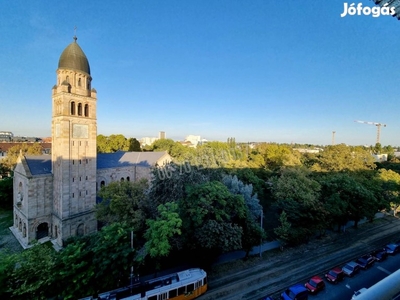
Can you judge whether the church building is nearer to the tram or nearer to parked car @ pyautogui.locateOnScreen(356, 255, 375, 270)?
the tram

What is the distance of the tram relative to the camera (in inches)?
610

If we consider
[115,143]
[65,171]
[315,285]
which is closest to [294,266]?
[315,285]

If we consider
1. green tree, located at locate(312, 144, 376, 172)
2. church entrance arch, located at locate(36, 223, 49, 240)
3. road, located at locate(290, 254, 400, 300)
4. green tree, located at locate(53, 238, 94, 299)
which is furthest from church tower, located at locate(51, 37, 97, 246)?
green tree, located at locate(312, 144, 376, 172)

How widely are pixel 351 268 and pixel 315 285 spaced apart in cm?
535

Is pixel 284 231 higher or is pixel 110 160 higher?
pixel 110 160

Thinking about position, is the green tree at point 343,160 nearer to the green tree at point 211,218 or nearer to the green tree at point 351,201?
the green tree at point 351,201

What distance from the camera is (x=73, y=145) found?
27766 millimetres

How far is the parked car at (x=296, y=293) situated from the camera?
1731cm

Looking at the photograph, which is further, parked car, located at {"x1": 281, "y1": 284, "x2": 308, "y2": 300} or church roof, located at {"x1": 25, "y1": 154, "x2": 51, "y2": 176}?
church roof, located at {"x1": 25, "y1": 154, "x2": 51, "y2": 176}

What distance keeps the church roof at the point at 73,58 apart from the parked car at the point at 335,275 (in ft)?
117

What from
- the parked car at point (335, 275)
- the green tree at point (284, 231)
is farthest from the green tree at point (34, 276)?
the parked car at point (335, 275)

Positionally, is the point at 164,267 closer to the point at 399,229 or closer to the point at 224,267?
the point at 224,267

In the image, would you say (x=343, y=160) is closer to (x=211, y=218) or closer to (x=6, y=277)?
(x=211, y=218)

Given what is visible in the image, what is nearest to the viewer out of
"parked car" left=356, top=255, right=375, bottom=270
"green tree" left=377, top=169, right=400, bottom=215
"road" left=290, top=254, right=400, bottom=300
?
"road" left=290, top=254, right=400, bottom=300
